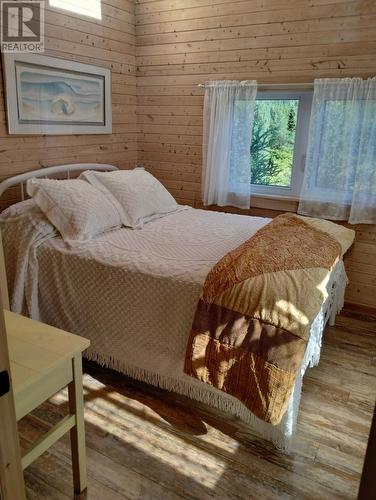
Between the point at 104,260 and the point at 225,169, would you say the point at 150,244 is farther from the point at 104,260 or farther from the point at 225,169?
the point at 225,169

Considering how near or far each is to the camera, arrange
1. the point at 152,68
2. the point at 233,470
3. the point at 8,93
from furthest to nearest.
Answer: the point at 152,68
the point at 8,93
the point at 233,470

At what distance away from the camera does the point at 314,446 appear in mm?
1816

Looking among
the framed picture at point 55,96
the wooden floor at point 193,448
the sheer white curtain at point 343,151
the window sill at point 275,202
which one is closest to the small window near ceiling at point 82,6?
the framed picture at point 55,96

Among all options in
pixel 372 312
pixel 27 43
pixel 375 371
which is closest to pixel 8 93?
pixel 27 43

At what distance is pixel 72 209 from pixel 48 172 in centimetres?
64

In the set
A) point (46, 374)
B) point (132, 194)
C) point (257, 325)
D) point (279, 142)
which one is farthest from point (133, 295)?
point (279, 142)

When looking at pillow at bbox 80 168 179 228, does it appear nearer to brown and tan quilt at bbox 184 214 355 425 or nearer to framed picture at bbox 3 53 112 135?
framed picture at bbox 3 53 112 135

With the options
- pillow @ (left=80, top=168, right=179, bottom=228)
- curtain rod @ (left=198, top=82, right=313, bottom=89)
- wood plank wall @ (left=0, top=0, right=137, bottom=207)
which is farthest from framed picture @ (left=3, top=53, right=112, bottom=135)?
curtain rod @ (left=198, top=82, right=313, bottom=89)

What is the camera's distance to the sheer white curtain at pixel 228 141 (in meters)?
3.27

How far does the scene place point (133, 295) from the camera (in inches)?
78.9

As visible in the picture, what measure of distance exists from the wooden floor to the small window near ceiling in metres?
2.61

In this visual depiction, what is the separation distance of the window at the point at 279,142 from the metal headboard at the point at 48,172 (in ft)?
4.41

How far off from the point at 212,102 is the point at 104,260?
196 centimetres

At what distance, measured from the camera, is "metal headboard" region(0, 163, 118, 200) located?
2611mm
